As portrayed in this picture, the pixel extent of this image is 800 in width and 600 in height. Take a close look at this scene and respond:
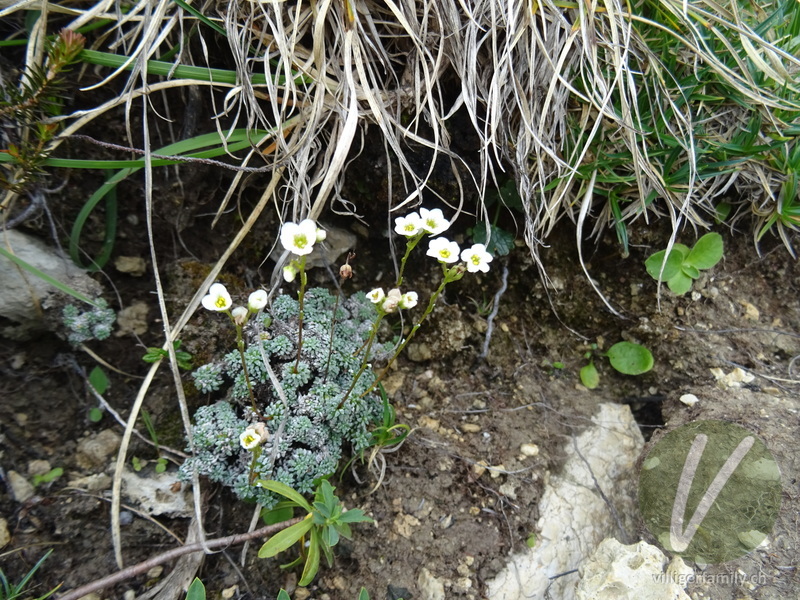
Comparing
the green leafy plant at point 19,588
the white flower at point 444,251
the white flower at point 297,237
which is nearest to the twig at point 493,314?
the white flower at point 444,251

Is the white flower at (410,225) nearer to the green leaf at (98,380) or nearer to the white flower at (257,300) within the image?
the white flower at (257,300)

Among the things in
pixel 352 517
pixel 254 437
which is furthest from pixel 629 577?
pixel 254 437

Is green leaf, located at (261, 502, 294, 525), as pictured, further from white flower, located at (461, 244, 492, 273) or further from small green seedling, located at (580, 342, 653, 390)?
small green seedling, located at (580, 342, 653, 390)

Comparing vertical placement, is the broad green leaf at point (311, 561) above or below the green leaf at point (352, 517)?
below

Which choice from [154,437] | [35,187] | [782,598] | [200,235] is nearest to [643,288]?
[782,598]

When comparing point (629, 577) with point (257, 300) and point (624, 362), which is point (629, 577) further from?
point (257, 300)

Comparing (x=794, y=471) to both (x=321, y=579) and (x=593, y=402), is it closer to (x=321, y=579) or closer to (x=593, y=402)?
(x=593, y=402)

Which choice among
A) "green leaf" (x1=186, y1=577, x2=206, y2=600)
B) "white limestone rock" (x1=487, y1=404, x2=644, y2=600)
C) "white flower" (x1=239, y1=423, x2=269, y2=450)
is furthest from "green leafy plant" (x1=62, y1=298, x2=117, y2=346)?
"white limestone rock" (x1=487, y1=404, x2=644, y2=600)
